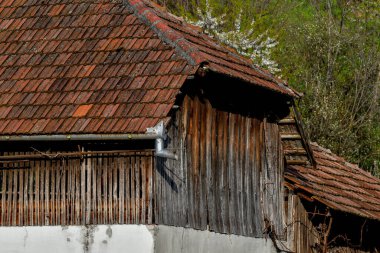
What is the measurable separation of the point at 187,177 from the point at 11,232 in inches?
103

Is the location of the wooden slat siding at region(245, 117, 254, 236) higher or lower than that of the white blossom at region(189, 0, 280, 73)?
lower

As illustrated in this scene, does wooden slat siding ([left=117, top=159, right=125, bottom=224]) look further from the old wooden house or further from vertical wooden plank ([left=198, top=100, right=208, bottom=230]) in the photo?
vertical wooden plank ([left=198, top=100, right=208, bottom=230])

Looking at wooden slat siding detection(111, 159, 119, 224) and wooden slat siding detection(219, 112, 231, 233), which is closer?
wooden slat siding detection(111, 159, 119, 224)

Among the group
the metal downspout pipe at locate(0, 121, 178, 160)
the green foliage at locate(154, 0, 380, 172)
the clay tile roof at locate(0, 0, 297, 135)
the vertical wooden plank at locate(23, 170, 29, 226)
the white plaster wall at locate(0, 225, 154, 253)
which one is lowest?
the white plaster wall at locate(0, 225, 154, 253)

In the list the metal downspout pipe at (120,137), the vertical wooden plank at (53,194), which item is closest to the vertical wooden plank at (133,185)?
the metal downspout pipe at (120,137)

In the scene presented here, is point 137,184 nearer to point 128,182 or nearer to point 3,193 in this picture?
point 128,182

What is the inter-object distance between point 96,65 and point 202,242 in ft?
9.86

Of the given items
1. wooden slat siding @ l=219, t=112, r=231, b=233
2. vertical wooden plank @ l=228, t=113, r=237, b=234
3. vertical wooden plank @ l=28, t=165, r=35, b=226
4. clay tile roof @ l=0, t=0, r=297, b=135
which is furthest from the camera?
vertical wooden plank @ l=228, t=113, r=237, b=234

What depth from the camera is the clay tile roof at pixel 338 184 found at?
789 inches

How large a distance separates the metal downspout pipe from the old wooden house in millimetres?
18

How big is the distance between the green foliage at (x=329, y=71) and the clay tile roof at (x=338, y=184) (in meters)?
7.23

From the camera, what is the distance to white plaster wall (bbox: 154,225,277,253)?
15.4 m

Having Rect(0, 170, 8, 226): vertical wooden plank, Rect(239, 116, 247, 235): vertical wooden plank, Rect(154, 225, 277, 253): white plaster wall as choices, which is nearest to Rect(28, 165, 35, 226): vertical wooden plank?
Rect(0, 170, 8, 226): vertical wooden plank

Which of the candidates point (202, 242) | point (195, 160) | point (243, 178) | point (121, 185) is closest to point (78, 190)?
point (121, 185)
